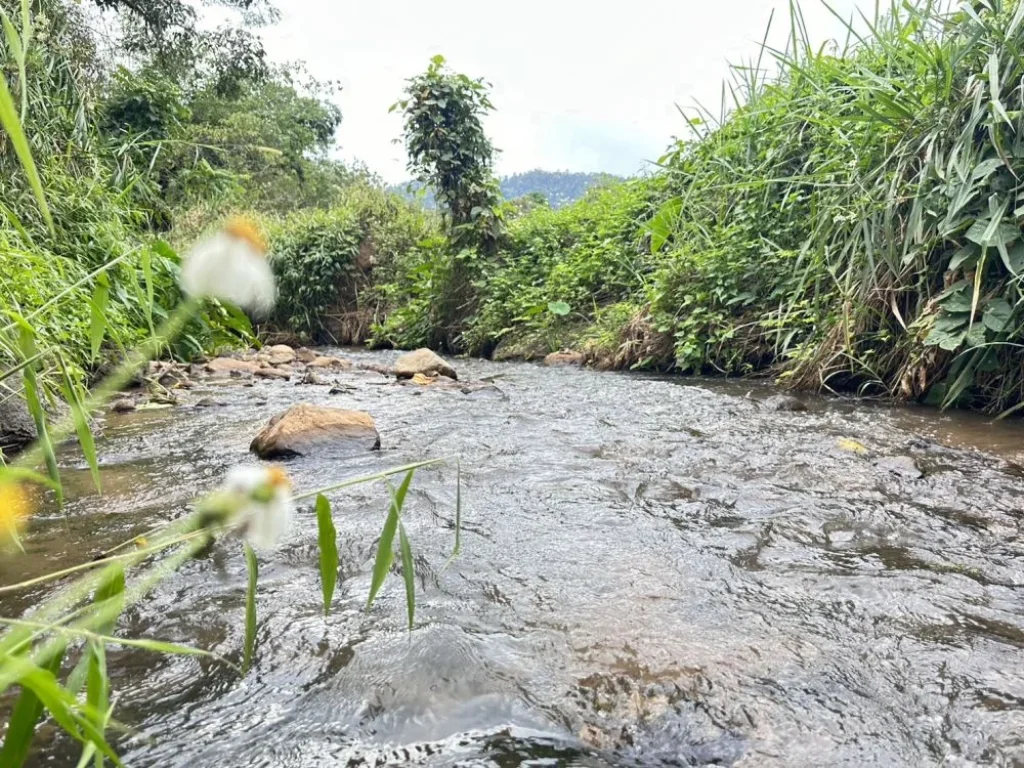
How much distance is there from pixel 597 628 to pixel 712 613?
238 mm

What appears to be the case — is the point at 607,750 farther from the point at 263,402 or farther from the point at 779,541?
the point at 263,402

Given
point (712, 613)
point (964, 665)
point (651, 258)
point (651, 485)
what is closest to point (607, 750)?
point (712, 613)

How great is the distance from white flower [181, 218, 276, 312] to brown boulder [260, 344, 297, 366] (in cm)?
626

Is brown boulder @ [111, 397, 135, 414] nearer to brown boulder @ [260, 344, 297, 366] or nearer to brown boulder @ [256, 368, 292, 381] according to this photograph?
brown boulder @ [256, 368, 292, 381]

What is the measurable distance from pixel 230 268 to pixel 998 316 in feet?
11.1

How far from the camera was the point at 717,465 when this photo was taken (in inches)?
98.3

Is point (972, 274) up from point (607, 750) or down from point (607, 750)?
up

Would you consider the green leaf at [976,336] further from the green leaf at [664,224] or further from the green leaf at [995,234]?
the green leaf at [664,224]

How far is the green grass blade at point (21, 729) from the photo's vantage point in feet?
1.56

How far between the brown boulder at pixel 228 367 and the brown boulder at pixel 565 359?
8.44ft

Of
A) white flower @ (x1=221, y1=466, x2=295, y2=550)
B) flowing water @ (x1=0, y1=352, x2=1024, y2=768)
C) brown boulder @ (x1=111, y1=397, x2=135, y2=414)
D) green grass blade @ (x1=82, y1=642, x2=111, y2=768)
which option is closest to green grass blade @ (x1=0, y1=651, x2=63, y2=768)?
green grass blade @ (x1=82, y1=642, x2=111, y2=768)

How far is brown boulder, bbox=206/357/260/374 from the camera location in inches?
223

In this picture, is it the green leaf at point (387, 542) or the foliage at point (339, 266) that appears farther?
the foliage at point (339, 266)

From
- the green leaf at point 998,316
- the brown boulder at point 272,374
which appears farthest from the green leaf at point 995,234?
the brown boulder at point 272,374
